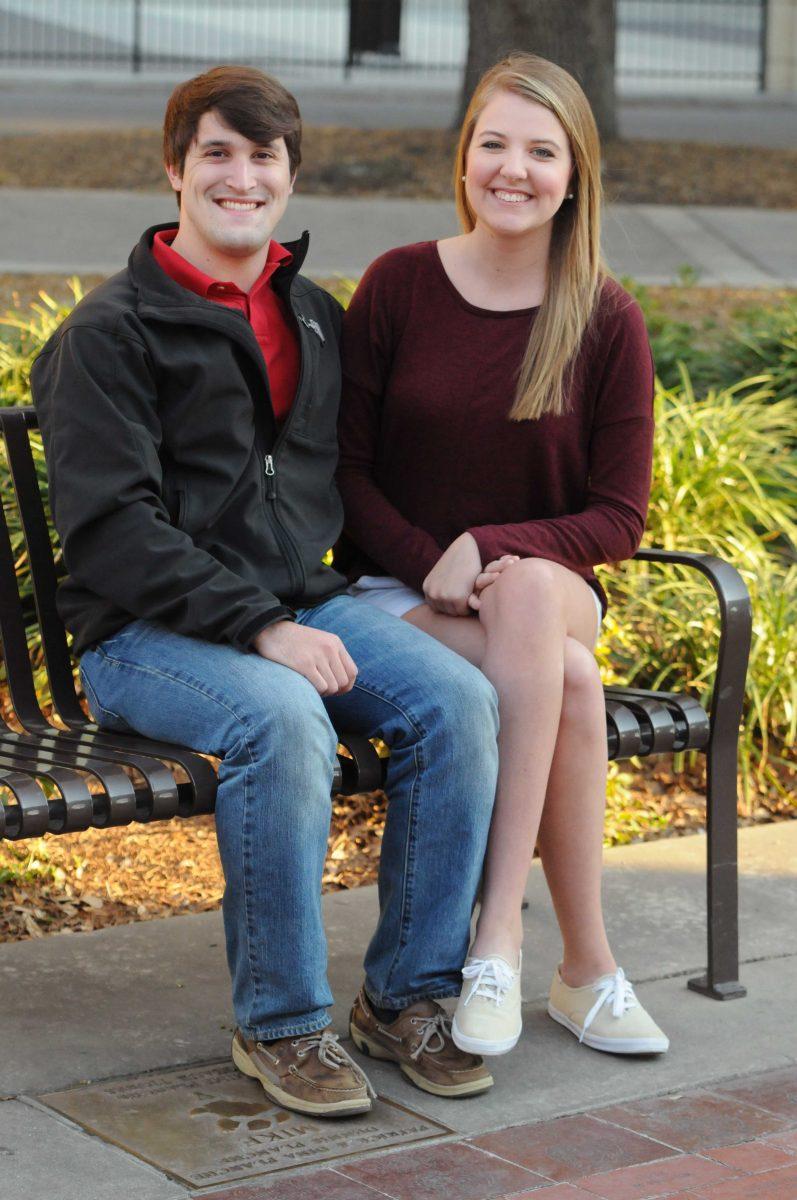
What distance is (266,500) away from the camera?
10.8 feet

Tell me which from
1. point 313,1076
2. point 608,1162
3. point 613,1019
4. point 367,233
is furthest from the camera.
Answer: point 367,233

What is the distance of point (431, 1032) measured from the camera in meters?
3.12

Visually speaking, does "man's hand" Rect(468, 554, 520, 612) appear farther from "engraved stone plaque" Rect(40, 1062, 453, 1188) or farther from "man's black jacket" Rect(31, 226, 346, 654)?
"engraved stone plaque" Rect(40, 1062, 453, 1188)

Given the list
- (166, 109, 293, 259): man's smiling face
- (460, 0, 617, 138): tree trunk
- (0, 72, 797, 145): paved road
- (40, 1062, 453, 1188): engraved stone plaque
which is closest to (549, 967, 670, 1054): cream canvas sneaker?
(40, 1062, 453, 1188): engraved stone plaque

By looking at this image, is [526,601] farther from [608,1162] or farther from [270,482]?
[608,1162]

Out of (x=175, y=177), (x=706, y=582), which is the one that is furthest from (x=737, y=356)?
(x=175, y=177)

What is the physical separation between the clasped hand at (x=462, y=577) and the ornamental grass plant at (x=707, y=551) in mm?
1544

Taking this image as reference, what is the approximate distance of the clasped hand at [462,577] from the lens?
3339 mm

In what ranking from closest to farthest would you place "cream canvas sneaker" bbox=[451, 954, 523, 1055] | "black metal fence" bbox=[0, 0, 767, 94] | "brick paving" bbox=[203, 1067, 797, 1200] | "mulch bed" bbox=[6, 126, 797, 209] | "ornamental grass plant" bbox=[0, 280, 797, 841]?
"brick paving" bbox=[203, 1067, 797, 1200] → "cream canvas sneaker" bbox=[451, 954, 523, 1055] → "ornamental grass plant" bbox=[0, 280, 797, 841] → "mulch bed" bbox=[6, 126, 797, 209] → "black metal fence" bbox=[0, 0, 767, 94]

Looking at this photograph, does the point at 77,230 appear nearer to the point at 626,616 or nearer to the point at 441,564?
the point at 626,616

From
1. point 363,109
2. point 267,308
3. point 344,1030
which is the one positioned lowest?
point 344,1030

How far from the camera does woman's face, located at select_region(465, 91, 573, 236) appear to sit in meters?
3.41

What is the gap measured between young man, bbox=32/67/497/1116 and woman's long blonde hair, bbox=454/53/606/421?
1.45 feet

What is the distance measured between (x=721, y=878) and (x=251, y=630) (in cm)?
121
